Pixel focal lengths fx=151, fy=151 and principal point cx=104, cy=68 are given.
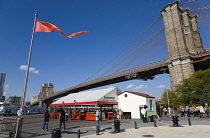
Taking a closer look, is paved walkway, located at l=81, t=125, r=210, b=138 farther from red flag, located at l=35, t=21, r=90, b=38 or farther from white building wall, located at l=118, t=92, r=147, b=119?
white building wall, located at l=118, t=92, r=147, b=119

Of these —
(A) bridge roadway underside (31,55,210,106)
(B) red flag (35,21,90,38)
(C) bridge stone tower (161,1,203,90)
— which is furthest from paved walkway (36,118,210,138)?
(A) bridge roadway underside (31,55,210,106)

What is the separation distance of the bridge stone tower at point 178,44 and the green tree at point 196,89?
3800 mm

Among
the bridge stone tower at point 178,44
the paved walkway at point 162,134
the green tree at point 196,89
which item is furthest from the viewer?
the bridge stone tower at point 178,44

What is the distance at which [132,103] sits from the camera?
23.0 metres

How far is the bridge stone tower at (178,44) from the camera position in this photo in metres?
35.0

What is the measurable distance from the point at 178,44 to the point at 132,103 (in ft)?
74.4

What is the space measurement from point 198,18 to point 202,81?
28.4 metres

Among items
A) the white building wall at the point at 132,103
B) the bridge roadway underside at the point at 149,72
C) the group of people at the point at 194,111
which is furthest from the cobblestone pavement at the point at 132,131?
the bridge roadway underside at the point at 149,72

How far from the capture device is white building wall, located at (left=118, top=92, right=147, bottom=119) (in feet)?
73.2

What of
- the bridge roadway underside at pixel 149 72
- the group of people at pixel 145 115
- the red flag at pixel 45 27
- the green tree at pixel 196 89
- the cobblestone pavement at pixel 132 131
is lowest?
the cobblestone pavement at pixel 132 131

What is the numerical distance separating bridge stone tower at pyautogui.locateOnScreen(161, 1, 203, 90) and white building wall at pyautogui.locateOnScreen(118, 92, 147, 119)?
17.2m

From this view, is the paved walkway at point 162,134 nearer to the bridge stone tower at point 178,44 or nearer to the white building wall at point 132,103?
the white building wall at point 132,103

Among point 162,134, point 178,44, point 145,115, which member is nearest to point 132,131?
point 162,134

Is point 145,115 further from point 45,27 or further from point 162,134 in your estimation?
point 45,27
